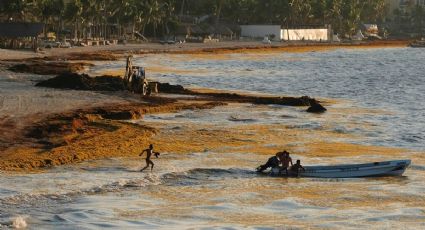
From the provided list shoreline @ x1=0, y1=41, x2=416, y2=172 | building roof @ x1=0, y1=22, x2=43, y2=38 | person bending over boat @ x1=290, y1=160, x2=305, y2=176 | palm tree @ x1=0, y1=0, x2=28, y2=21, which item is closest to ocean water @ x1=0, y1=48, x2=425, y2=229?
person bending over boat @ x1=290, y1=160, x2=305, y2=176

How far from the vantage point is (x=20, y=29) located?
10400 cm

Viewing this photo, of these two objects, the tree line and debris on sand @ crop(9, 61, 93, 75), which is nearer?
debris on sand @ crop(9, 61, 93, 75)

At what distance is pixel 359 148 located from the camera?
37375mm

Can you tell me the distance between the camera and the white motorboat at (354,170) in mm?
30156

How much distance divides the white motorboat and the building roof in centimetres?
7779

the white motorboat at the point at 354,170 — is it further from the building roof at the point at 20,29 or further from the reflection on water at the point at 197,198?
the building roof at the point at 20,29

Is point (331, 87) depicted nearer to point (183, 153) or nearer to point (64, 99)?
point (64, 99)

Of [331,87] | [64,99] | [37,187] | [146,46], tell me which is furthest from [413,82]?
[37,187]

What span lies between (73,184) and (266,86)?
50.2 meters

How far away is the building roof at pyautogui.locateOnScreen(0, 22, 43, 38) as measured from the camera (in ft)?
340

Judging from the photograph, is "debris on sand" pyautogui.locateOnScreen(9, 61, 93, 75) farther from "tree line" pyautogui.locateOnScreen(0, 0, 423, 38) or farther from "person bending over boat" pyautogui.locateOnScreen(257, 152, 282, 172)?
"person bending over boat" pyautogui.locateOnScreen(257, 152, 282, 172)

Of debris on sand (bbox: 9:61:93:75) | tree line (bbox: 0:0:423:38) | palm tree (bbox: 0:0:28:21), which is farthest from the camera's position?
tree line (bbox: 0:0:423:38)

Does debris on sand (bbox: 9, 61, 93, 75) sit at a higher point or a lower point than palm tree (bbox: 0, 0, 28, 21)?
lower

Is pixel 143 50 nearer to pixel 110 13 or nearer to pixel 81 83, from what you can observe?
pixel 110 13
